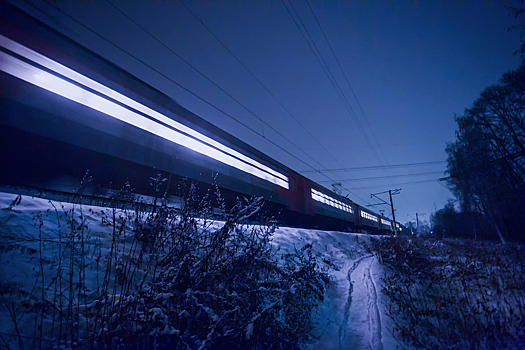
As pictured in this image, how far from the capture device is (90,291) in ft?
6.61

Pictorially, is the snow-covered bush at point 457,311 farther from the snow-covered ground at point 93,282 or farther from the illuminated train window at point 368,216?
the illuminated train window at point 368,216

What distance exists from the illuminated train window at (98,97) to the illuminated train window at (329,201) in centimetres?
666

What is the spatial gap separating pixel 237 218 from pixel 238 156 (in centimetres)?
468

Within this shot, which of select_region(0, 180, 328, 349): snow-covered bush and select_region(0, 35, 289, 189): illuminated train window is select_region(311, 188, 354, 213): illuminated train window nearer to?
select_region(0, 35, 289, 189): illuminated train window

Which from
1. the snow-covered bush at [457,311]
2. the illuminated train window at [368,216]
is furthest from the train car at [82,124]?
the illuminated train window at [368,216]

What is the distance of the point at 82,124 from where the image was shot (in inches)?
152

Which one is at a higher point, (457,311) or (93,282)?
(93,282)

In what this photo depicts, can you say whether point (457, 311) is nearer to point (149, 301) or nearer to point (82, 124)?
point (149, 301)

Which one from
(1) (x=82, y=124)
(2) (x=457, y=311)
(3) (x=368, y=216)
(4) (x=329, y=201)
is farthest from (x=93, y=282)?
(3) (x=368, y=216)

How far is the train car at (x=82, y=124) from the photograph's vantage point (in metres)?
3.39

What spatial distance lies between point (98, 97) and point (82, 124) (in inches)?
24.5

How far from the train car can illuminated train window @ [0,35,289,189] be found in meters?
0.01

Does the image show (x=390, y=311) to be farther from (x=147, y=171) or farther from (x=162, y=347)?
(x=147, y=171)

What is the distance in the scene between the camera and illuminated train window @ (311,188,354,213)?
1186cm
